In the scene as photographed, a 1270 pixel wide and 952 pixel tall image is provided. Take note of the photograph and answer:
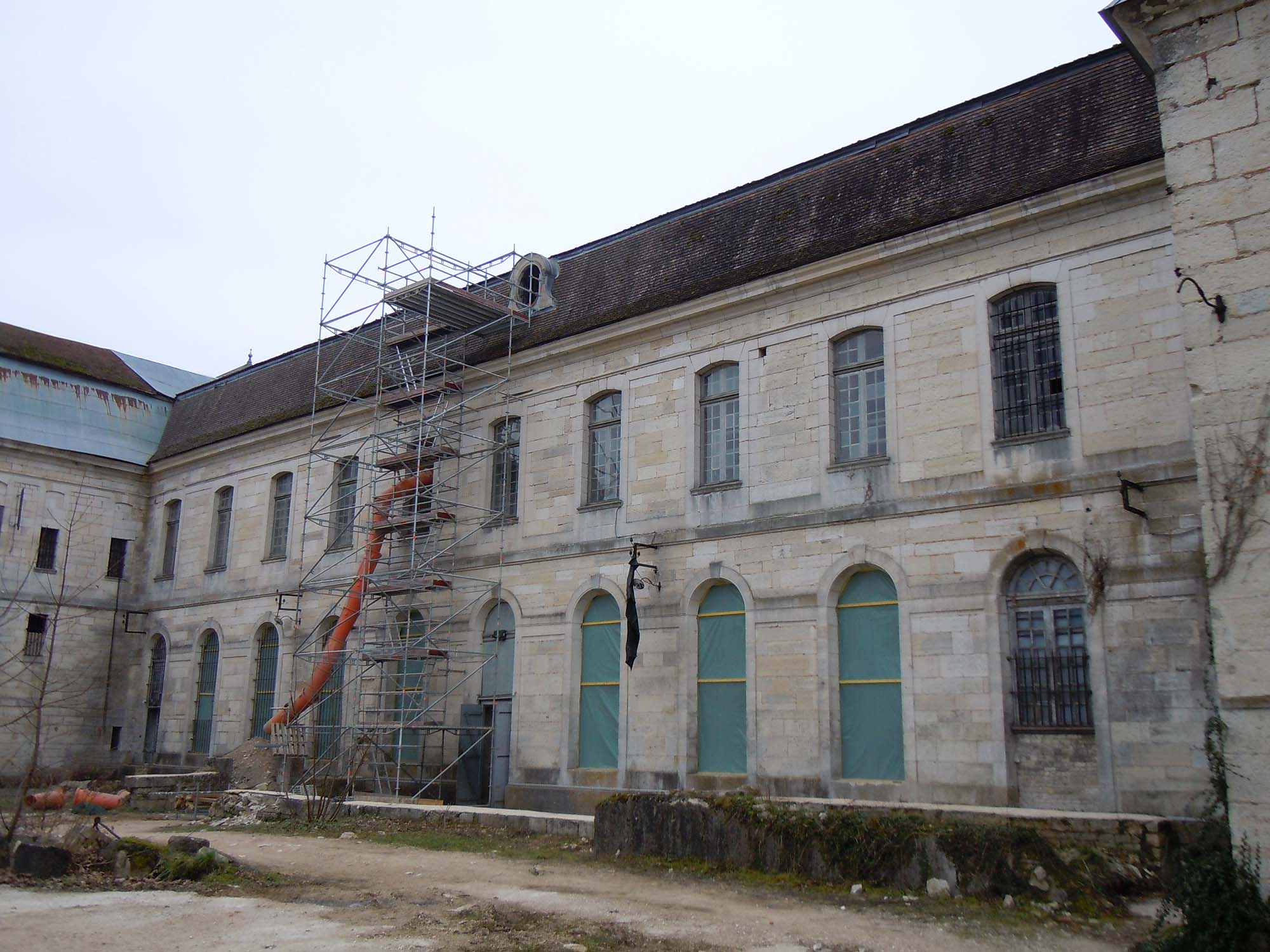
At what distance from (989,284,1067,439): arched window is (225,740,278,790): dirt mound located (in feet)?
47.8

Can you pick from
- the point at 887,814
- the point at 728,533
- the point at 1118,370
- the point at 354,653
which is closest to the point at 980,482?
the point at 1118,370

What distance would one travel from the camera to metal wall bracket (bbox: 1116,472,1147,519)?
12.7 metres

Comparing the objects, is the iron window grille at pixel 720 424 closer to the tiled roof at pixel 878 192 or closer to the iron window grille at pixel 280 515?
the tiled roof at pixel 878 192

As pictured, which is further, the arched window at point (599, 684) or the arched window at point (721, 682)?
the arched window at point (599, 684)

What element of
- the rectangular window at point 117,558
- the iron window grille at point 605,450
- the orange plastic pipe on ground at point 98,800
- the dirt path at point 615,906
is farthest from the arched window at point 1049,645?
the rectangular window at point 117,558

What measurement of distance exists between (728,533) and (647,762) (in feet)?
11.9

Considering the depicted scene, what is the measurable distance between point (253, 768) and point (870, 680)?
12528mm

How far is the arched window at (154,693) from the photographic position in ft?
87.8

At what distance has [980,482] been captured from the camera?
14148mm

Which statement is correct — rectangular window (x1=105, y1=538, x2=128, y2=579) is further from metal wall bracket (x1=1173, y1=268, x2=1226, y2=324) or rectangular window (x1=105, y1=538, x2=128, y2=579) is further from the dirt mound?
metal wall bracket (x1=1173, y1=268, x2=1226, y2=324)

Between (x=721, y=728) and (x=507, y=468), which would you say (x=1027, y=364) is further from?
(x=507, y=468)

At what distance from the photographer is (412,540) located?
19.8 m

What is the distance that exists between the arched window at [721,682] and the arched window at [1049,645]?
13.3 feet

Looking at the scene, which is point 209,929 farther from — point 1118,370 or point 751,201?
point 751,201
